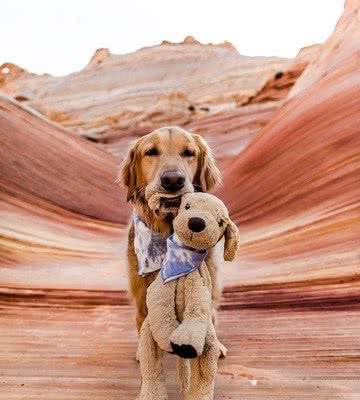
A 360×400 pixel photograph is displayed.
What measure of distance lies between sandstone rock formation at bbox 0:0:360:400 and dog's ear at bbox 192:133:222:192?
2.83ft

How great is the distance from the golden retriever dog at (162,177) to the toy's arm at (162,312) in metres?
0.34

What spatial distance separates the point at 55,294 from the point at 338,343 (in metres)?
2.01

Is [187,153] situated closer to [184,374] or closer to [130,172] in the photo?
[130,172]

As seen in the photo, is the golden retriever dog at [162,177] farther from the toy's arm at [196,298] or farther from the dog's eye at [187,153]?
the toy's arm at [196,298]

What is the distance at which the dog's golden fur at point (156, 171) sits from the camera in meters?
2.40

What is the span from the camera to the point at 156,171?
246 centimetres

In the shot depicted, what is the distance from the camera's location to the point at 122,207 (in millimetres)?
7238

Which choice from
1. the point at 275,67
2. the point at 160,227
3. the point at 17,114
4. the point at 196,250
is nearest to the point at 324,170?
the point at 160,227

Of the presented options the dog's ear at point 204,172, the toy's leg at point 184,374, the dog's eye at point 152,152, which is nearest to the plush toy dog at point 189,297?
the toy's leg at point 184,374

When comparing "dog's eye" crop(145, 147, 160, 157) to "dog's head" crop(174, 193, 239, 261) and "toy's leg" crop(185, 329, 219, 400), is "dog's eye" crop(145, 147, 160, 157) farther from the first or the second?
"toy's leg" crop(185, 329, 219, 400)

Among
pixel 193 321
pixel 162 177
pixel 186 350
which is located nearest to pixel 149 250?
pixel 162 177

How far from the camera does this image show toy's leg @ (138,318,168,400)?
6.13 feet

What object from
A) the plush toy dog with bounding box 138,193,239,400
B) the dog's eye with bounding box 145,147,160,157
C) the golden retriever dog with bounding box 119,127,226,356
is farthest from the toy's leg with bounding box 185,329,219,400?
the dog's eye with bounding box 145,147,160,157

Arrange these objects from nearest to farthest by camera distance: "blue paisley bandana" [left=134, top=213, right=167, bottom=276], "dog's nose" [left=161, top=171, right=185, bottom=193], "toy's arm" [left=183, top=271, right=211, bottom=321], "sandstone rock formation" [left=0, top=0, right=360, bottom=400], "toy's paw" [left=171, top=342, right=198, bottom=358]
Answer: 1. "toy's paw" [left=171, top=342, right=198, bottom=358]
2. "toy's arm" [left=183, top=271, right=211, bottom=321]
3. "dog's nose" [left=161, top=171, right=185, bottom=193]
4. "blue paisley bandana" [left=134, top=213, right=167, bottom=276]
5. "sandstone rock formation" [left=0, top=0, right=360, bottom=400]
